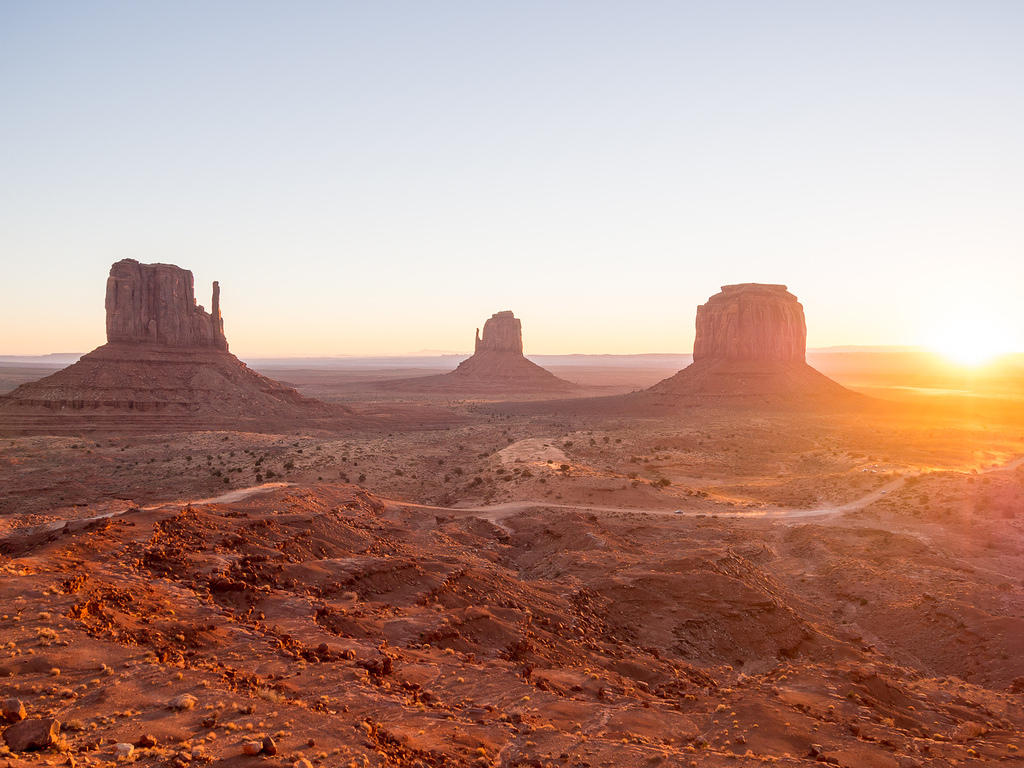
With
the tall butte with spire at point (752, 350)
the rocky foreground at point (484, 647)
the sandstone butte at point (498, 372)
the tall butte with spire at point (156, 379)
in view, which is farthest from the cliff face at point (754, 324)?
the rocky foreground at point (484, 647)

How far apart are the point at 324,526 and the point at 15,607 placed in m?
10.6

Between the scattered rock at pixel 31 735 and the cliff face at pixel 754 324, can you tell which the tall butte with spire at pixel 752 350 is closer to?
the cliff face at pixel 754 324

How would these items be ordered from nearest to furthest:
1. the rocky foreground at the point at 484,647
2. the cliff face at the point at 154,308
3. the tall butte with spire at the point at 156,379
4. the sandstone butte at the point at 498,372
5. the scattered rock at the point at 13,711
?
the scattered rock at the point at 13,711
the rocky foreground at the point at 484,647
the tall butte with spire at the point at 156,379
the cliff face at the point at 154,308
the sandstone butte at the point at 498,372

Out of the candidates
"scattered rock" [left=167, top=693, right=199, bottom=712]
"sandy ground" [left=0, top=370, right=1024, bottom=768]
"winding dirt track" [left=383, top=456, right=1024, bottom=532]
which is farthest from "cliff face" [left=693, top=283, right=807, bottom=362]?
"scattered rock" [left=167, top=693, right=199, bottom=712]

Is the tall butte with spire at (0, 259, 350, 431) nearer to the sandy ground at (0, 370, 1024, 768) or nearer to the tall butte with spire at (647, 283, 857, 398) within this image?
the sandy ground at (0, 370, 1024, 768)

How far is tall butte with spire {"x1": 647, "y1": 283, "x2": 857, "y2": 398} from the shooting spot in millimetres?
86125

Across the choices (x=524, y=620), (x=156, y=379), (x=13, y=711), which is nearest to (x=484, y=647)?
(x=524, y=620)

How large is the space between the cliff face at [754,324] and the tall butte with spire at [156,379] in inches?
2134

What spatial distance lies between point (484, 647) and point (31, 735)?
8.94m

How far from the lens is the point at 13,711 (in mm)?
8047

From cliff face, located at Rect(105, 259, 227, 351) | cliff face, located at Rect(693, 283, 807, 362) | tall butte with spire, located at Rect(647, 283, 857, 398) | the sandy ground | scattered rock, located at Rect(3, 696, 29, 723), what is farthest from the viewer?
cliff face, located at Rect(693, 283, 807, 362)

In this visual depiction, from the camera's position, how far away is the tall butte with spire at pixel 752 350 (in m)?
86.1

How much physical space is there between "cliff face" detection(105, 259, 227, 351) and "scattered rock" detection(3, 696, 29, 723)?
77877mm

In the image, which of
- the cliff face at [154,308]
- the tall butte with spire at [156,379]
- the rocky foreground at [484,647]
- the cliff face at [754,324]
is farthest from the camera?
the cliff face at [754,324]
